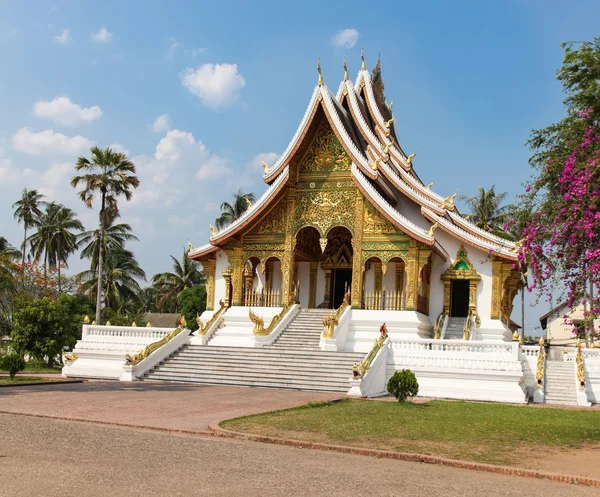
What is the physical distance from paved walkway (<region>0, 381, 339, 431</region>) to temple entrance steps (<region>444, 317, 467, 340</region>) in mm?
7121

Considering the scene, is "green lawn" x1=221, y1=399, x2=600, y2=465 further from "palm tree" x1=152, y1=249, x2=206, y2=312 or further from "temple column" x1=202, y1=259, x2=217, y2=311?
"palm tree" x1=152, y1=249, x2=206, y2=312

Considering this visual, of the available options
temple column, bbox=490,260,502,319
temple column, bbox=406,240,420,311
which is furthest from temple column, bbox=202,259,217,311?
temple column, bbox=490,260,502,319

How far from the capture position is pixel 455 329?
2105 centimetres

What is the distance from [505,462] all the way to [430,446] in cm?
102

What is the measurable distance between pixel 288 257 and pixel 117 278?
23397mm

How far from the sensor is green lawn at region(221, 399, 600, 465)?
26.7 ft

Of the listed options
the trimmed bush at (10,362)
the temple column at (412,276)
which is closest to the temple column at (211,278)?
the temple column at (412,276)

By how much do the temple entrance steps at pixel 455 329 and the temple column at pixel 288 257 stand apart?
4867 mm

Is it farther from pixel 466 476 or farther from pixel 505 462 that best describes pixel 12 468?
pixel 505 462

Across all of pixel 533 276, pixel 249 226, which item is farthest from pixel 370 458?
pixel 249 226

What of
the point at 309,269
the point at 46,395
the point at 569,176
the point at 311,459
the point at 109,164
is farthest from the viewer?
the point at 109,164

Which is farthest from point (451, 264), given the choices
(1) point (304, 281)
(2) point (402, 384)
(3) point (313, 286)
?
(2) point (402, 384)

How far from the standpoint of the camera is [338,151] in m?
21.9

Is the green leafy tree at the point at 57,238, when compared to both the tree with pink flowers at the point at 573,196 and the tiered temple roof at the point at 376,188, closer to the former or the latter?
the tiered temple roof at the point at 376,188
